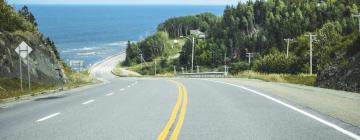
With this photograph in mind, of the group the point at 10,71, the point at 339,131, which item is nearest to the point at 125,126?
the point at 339,131

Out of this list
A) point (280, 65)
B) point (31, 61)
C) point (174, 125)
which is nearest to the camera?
point (174, 125)

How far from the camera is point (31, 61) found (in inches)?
1453

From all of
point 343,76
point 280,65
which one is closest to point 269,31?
point 280,65

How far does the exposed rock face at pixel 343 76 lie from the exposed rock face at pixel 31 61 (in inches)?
730

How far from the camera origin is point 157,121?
12172 millimetres

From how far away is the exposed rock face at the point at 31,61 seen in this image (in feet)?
107

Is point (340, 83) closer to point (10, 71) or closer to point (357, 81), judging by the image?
point (357, 81)

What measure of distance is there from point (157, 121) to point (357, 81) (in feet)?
42.9

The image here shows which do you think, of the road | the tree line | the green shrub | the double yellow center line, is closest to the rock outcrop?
the road

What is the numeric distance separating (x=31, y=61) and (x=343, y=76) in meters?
21.9

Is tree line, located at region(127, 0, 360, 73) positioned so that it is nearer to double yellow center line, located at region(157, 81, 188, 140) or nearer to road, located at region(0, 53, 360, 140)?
road, located at region(0, 53, 360, 140)

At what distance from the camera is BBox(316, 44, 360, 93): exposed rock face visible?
2283 cm

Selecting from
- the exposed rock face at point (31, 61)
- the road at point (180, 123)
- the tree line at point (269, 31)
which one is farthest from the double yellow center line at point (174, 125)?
the tree line at point (269, 31)

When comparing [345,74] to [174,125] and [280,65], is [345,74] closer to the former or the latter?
[174,125]
